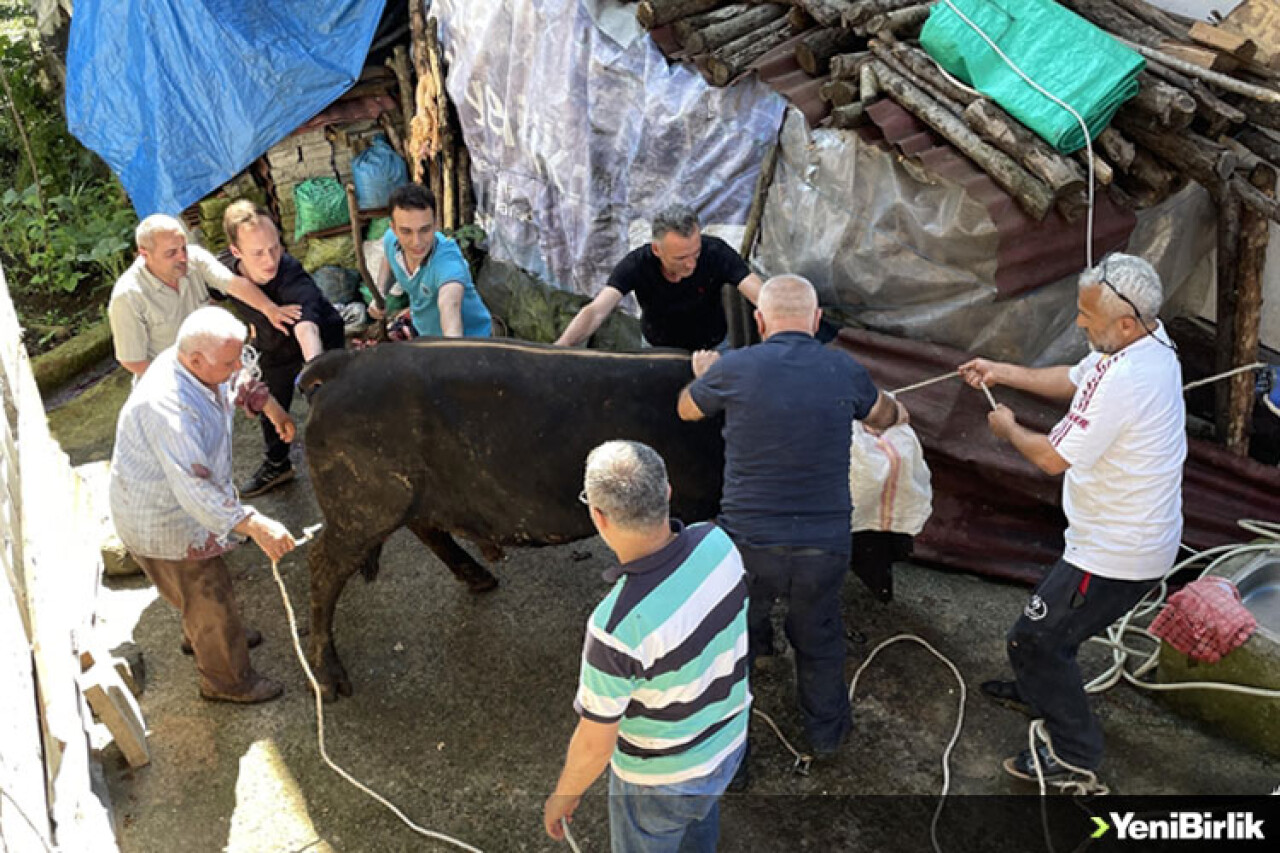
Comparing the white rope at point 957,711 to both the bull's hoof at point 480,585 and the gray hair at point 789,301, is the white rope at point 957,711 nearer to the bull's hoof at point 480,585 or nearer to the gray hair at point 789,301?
the gray hair at point 789,301

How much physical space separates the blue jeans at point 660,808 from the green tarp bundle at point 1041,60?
335cm

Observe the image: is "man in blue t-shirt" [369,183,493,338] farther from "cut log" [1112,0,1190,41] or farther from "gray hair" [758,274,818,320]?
"cut log" [1112,0,1190,41]

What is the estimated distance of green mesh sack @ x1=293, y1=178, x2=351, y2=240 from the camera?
842cm

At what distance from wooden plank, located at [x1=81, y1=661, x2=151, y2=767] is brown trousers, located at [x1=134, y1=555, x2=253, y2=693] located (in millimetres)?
342

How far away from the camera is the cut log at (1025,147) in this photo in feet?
16.4

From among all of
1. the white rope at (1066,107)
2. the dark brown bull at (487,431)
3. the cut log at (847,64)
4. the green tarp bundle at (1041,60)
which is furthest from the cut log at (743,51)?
the dark brown bull at (487,431)

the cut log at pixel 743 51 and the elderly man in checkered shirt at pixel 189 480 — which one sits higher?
the cut log at pixel 743 51

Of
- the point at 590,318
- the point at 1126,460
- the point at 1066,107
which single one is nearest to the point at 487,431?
the point at 590,318

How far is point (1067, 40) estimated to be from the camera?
17.2 ft

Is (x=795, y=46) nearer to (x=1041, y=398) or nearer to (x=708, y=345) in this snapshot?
(x=708, y=345)

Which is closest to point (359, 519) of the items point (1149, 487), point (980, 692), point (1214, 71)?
point (980, 692)

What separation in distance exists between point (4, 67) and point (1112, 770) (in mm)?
10643

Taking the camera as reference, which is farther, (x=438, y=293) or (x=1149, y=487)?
(x=438, y=293)

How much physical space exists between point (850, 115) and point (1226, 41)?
171 centimetres
